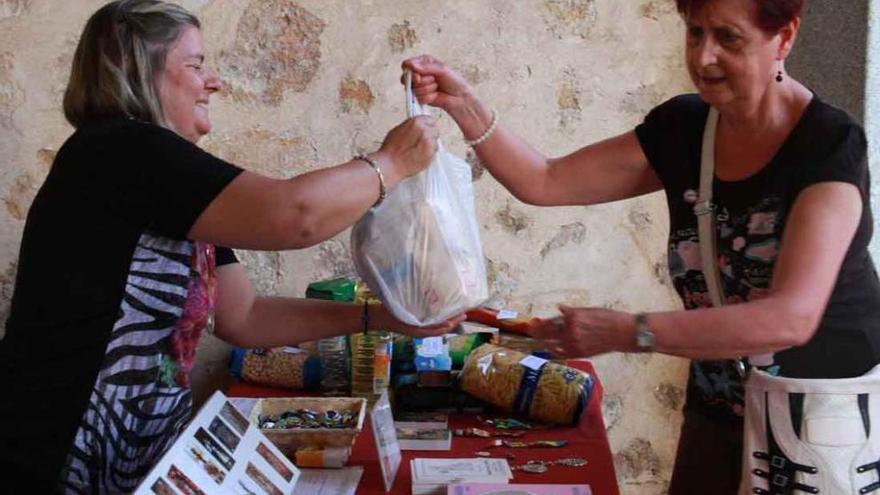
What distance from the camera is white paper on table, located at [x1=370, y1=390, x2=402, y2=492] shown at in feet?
5.17

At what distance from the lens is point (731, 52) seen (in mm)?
1414

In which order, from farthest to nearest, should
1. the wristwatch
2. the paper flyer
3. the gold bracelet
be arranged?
the gold bracelet → the wristwatch → the paper flyer

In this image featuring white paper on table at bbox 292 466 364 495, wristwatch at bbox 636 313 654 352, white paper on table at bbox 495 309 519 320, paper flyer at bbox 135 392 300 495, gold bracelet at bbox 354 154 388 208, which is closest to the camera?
paper flyer at bbox 135 392 300 495

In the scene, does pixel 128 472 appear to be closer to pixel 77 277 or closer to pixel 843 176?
pixel 77 277

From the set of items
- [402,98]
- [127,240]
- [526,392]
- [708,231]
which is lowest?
[526,392]

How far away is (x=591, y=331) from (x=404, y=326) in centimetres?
46

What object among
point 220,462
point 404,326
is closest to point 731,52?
point 404,326

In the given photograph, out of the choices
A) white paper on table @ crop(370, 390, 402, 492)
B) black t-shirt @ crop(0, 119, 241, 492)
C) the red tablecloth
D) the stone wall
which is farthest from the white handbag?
the stone wall

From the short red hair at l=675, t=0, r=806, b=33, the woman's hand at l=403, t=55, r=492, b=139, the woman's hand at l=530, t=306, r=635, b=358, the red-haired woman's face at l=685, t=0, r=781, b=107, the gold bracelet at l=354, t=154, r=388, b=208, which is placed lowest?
the woman's hand at l=530, t=306, r=635, b=358

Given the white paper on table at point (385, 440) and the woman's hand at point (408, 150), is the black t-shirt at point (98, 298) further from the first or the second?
the white paper on table at point (385, 440)

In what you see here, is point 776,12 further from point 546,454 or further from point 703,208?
point 546,454

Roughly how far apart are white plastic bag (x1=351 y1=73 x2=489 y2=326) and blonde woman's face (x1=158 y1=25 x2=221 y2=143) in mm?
315

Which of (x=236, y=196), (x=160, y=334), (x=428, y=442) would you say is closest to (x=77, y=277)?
(x=160, y=334)

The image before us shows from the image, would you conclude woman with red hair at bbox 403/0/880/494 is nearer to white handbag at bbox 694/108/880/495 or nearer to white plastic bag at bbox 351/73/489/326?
white handbag at bbox 694/108/880/495
